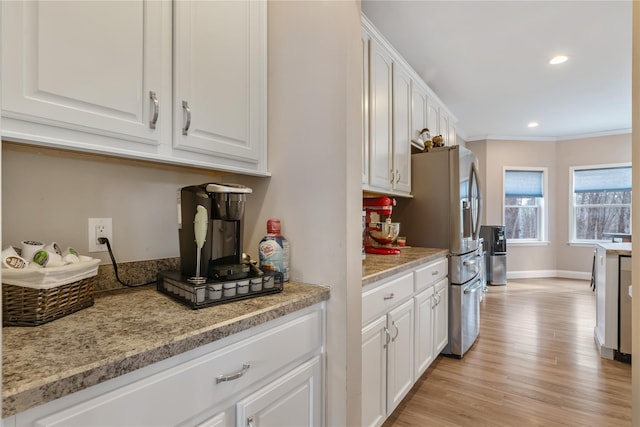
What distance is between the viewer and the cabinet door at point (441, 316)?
250cm

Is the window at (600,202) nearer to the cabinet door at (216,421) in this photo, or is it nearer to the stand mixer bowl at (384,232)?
the stand mixer bowl at (384,232)

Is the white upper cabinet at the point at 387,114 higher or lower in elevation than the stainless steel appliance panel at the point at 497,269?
higher

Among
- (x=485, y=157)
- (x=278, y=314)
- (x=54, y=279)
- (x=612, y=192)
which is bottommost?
(x=278, y=314)

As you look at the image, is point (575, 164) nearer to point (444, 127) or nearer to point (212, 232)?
point (444, 127)

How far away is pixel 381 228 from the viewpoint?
2.54 m

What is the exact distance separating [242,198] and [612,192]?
6890 millimetres

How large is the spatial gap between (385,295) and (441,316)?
1125 millimetres

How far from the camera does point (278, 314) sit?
1.04 meters

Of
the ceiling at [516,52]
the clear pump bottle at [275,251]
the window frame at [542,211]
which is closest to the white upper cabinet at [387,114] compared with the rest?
the ceiling at [516,52]

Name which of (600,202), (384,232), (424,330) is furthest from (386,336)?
(600,202)

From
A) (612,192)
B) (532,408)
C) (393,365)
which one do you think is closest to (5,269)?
(393,365)

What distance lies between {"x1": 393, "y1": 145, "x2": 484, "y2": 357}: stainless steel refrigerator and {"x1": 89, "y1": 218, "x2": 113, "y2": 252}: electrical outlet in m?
2.33

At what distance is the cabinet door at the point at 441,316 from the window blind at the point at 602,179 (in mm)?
4954

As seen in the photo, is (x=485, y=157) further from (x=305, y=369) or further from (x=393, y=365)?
(x=305, y=369)
